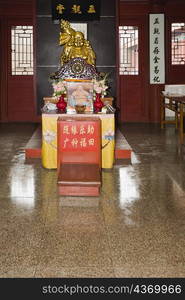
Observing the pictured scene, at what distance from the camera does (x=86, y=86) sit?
6.50 meters

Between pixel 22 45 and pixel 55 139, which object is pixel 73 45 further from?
pixel 55 139

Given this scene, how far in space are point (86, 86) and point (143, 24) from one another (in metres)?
5.02

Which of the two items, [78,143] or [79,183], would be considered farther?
[78,143]

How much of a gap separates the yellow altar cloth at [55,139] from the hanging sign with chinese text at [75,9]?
462 centimetres

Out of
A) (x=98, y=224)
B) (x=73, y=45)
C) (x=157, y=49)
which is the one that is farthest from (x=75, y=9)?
(x=98, y=224)

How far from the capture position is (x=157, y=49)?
10.8m

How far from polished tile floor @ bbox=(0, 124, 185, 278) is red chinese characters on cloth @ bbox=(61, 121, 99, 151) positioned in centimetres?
39

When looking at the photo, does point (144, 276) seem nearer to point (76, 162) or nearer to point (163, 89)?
point (76, 162)

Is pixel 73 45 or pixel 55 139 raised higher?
pixel 73 45

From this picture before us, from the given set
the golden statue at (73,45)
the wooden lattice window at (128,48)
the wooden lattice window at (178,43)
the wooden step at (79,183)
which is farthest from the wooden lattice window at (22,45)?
the wooden step at (79,183)

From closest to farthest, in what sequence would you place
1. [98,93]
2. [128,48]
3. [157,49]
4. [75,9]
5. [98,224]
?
[98,224] → [98,93] → [75,9] → [157,49] → [128,48]

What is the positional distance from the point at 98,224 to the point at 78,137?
5.21 feet

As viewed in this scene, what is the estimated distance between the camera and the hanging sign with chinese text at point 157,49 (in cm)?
1074

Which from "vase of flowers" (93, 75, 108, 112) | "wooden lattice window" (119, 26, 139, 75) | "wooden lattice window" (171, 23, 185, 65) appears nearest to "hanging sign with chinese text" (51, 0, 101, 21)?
"wooden lattice window" (119, 26, 139, 75)
